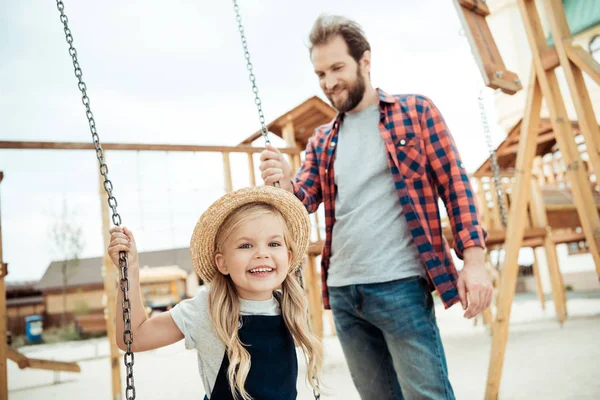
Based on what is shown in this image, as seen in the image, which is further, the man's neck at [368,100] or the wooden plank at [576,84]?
the wooden plank at [576,84]

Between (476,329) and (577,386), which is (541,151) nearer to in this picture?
(476,329)

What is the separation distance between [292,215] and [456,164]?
24.5 inches

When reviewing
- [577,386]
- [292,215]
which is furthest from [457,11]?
[577,386]

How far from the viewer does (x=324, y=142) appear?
188cm

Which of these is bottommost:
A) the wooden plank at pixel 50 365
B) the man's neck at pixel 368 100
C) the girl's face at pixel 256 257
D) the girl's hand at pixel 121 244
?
the wooden plank at pixel 50 365

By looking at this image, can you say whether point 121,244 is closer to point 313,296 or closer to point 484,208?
point 313,296

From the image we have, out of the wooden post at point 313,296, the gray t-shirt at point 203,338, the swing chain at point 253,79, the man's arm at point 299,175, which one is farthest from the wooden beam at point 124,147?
the gray t-shirt at point 203,338

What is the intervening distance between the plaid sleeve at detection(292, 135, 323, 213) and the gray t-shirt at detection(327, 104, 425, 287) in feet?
0.49

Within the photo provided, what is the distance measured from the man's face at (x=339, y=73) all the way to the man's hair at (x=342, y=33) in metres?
0.02

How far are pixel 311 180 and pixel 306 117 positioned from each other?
5623 millimetres

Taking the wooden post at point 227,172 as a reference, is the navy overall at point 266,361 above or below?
below

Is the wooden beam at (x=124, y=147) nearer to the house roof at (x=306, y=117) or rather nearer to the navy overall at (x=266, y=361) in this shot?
the house roof at (x=306, y=117)

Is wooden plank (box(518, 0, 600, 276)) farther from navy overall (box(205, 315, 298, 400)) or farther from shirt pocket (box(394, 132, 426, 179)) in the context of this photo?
navy overall (box(205, 315, 298, 400))

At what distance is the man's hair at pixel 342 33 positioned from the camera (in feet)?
5.62
